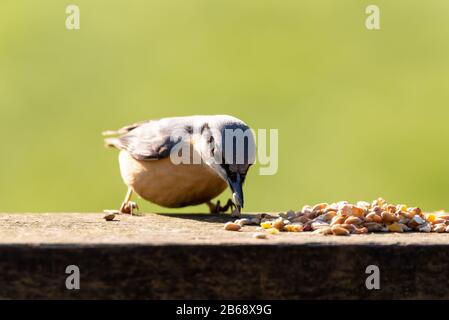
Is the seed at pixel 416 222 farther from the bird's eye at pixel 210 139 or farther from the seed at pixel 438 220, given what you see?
the bird's eye at pixel 210 139

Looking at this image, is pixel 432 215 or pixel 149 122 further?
pixel 149 122

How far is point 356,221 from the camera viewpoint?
3758 millimetres

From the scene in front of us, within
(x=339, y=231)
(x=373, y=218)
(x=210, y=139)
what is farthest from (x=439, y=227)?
(x=210, y=139)

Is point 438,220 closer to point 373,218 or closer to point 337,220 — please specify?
point 373,218

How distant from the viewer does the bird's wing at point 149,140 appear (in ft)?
16.3

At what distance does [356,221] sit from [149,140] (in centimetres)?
181

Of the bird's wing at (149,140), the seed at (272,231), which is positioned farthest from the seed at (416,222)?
the bird's wing at (149,140)

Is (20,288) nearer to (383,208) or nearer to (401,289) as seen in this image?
(401,289)

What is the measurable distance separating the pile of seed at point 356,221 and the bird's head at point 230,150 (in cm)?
26

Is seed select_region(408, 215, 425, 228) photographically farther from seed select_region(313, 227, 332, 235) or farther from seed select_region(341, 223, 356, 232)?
seed select_region(313, 227, 332, 235)

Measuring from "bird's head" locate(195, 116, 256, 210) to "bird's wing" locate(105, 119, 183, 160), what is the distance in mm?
293
